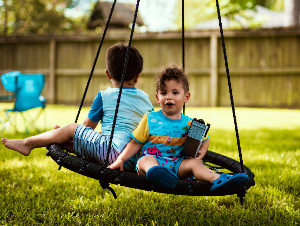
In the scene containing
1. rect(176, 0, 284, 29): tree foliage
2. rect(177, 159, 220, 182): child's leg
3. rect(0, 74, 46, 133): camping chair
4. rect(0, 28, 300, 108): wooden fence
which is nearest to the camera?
rect(177, 159, 220, 182): child's leg

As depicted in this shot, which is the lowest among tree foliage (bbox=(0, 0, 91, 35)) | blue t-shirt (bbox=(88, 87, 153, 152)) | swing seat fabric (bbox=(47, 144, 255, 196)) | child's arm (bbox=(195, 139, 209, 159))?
swing seat fabric (bbox=(47, 144, 255, 196))

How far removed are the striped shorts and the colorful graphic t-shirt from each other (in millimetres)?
202

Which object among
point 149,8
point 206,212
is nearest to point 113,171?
point 206,212

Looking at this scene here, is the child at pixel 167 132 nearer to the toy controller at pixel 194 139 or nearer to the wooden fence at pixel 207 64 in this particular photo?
the toy controller at pixel 194 139

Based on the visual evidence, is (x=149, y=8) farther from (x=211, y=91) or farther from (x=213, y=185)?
(x=213, y=185)

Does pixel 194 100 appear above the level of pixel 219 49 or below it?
below

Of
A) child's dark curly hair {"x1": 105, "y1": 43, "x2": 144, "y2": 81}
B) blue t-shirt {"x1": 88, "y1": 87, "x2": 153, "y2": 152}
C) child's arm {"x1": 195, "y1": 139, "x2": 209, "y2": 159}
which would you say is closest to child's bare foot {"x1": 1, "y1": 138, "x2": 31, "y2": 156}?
blue t-shirt {"x1": 88, "y1": 87, "x2": 153, "y2": 152}

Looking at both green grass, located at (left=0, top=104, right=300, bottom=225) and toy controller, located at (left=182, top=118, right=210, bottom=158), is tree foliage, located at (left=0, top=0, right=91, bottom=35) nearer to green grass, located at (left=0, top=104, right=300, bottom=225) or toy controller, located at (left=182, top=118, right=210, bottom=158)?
green grass, located at (left=0, top=104, right=300, bottom=225)

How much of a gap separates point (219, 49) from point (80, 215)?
6989 millimetres

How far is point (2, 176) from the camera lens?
2.71 meters

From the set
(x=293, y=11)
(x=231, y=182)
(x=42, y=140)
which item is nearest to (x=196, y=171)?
(x=231, y=182)

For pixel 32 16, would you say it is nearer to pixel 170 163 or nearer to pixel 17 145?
pixel 17 145

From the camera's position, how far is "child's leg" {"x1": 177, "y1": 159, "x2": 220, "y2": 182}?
5.62ft

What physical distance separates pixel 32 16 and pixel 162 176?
19.3m
